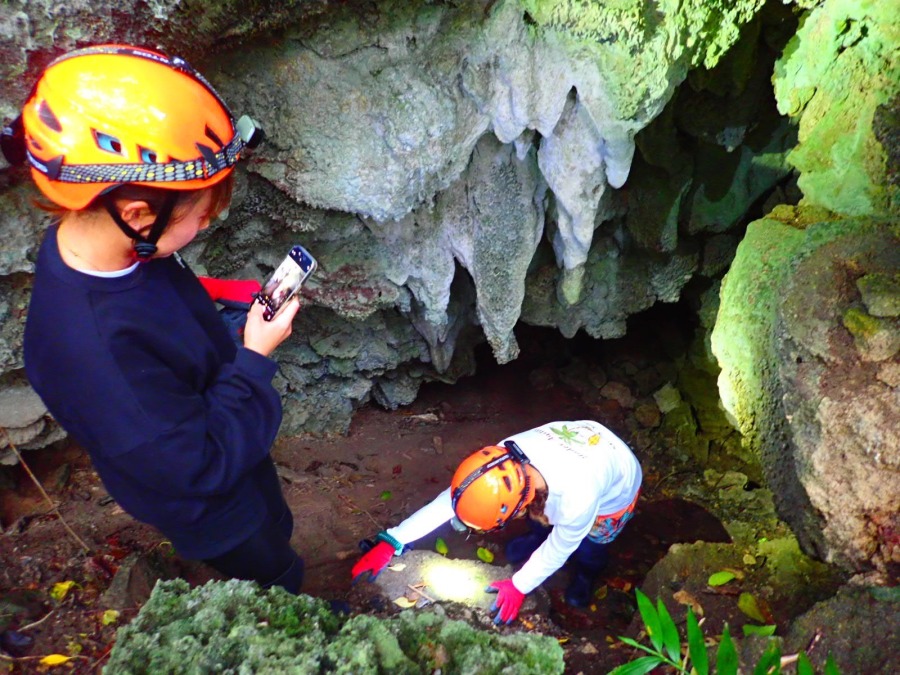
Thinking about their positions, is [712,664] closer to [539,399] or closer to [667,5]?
[667,5]

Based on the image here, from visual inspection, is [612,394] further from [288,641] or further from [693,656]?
[288,641]

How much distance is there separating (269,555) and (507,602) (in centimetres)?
145

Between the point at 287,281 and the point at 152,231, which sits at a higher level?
the point at 152,231

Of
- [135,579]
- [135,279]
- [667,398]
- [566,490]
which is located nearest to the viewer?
[135,279]

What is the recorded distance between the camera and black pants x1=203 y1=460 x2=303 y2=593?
248cm

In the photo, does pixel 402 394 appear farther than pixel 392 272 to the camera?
Yes

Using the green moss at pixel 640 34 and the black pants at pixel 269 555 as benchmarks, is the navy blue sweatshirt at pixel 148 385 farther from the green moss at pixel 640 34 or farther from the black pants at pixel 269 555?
the green moss at pixel 640 34

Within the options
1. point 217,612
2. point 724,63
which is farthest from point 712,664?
point 724,63

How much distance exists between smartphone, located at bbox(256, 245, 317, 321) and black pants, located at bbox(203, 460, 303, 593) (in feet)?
2.97

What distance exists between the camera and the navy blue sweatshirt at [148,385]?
1.73 metres

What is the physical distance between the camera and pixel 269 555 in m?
2.61

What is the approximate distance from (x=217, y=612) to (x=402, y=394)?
4.38 metres

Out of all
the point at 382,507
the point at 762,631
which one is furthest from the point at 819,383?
the point at 382,507

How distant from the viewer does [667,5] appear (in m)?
3.08
